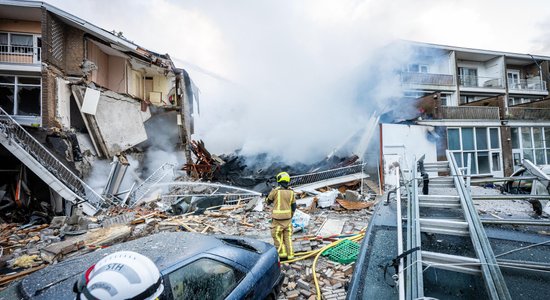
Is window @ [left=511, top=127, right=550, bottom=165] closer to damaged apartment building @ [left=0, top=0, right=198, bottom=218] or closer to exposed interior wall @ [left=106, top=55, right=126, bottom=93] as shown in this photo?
damaged apartment building @ [left=0, top=0, right=198, bottom=218]

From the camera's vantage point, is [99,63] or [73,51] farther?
[99,63]

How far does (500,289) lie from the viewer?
1.18 m

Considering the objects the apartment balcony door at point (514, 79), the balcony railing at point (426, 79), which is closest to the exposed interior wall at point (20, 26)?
the balcony railing at point (426, 79)

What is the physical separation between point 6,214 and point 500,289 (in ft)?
41.1

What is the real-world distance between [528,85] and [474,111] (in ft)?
45.1

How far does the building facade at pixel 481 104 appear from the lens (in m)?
13.7

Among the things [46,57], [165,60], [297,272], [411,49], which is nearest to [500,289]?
[297,272]

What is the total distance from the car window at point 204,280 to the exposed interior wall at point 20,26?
52.5 feet

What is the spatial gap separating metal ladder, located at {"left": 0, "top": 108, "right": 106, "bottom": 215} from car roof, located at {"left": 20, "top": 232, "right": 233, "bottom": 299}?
7.12 meters

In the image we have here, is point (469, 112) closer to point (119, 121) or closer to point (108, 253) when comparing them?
point (108, 253)

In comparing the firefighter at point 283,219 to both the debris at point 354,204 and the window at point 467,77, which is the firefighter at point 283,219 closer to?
the debris at point 354,204

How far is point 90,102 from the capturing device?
1058 cm

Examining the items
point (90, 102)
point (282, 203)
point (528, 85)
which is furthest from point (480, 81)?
point (90, 102)

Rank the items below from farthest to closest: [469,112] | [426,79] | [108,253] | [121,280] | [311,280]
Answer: [426,79] < [469,112] < [311,280] < [108,253] < [121,280]
